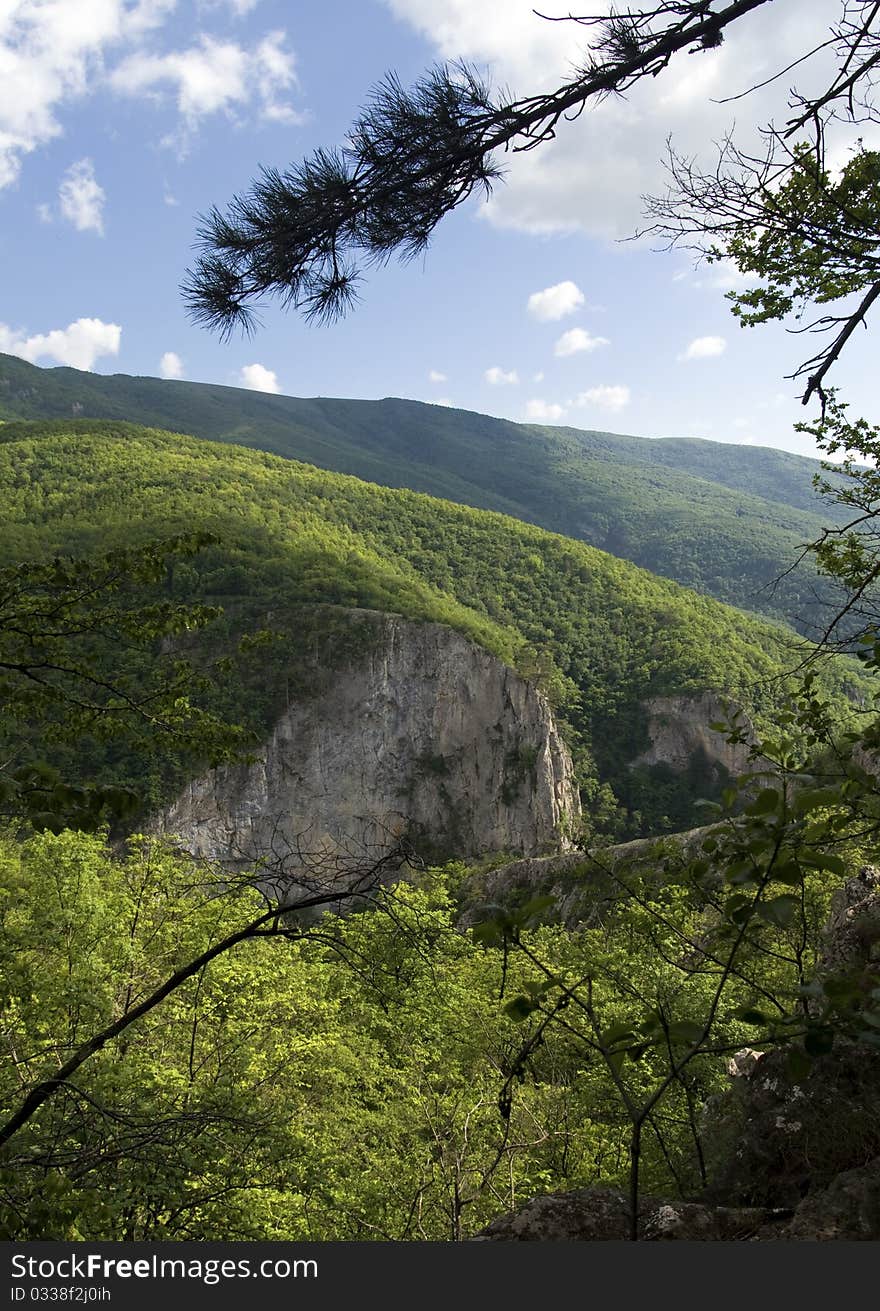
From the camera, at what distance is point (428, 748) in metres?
70.2

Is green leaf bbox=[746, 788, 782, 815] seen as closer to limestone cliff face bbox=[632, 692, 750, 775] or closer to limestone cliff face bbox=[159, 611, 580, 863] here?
limestone cliff face bbox=[159, 611, 580, 863]

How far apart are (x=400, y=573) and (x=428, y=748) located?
27574mm

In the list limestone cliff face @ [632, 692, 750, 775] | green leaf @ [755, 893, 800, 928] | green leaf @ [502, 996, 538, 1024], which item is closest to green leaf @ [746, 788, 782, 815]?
green leaf @ [755, 893, 800, 928]

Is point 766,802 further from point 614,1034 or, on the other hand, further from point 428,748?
point 428,748

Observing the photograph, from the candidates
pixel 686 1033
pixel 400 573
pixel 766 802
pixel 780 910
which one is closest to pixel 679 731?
pixel 400 573

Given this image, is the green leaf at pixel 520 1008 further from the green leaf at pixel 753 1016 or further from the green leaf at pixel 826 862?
the green leaf at pixel 826 862

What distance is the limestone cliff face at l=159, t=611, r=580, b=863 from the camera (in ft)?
218

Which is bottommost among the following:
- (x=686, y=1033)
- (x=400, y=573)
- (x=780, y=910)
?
(x=686, y=1033)

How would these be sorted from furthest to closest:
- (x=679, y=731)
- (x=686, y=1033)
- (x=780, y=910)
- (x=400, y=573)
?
(x=400, y=573), (x=679, y=731), (x=686, y=1033), (x=780, y=910)

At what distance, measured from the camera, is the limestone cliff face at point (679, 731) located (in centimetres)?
8000

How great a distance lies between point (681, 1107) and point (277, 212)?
32.7 feet

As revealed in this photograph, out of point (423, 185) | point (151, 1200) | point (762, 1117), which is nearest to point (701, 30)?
point (423, 185)

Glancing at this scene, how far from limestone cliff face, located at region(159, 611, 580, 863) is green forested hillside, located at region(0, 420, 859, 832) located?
3673 mm

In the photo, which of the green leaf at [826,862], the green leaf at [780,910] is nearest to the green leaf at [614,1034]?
the green leaf at [780,910]
